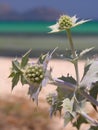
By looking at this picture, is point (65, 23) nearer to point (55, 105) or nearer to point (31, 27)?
point (55, 105)

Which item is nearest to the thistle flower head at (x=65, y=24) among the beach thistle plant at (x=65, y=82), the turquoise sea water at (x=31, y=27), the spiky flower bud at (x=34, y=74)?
the beach thistle plant at (x=65, y=82)

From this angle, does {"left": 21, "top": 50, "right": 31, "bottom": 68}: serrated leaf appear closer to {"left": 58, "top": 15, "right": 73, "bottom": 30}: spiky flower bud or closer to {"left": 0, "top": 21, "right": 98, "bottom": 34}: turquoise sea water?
{"left": 58, "top": 15, "right": 73, "bottom": 30}: spiky flower bud

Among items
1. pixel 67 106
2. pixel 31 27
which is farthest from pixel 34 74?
pixel 31 27

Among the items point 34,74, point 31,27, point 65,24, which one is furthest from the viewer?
point 31,27

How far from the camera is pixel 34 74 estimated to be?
2.93 feet

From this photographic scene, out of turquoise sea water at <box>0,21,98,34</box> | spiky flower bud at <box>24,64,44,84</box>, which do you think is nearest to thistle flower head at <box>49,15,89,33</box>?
spiky flower bud at <box>24,64,44,84</box>

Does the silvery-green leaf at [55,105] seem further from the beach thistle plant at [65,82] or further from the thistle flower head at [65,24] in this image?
the thistle flower head at [65,24]

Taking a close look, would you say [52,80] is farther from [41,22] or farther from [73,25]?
[41,22]

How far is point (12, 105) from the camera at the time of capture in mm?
5918

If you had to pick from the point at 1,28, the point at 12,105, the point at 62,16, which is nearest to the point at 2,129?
the point at 12,105

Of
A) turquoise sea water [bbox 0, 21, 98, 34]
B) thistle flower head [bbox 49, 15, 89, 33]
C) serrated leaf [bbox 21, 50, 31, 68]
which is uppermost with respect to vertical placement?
turquoise sea water [bbox 0, 21, 98, 34]

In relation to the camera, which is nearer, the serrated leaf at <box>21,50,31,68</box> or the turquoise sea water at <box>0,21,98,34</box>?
the serrated leaf at <box>21,50,31,68</box>

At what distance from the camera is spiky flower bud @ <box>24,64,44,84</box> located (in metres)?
0.90

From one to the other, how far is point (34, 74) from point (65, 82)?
83mm
